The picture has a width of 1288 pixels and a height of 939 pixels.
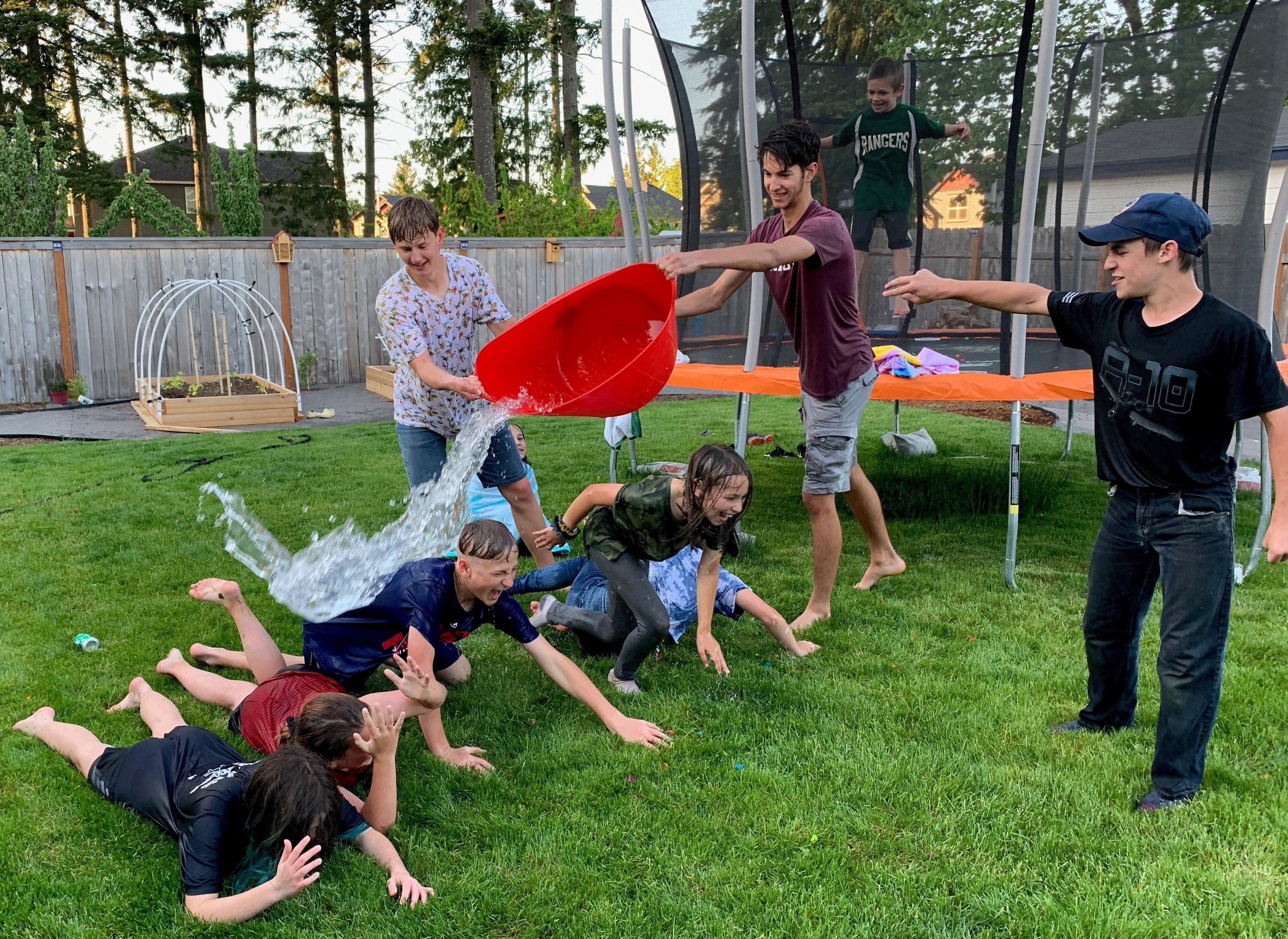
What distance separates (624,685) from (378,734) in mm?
1322

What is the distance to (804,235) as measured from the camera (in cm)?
388

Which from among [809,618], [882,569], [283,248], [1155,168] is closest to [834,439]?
[809,618]

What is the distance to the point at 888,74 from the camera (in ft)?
21.4

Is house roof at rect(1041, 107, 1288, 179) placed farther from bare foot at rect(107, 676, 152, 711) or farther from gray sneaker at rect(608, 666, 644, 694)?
bare foot at rect(107, 676, 152, 711)

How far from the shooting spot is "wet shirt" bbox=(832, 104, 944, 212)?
6598 millimetres

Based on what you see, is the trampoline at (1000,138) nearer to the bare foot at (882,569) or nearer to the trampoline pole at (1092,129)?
the trampoline pole at (1092,129)

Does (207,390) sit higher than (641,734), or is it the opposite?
(207,390)

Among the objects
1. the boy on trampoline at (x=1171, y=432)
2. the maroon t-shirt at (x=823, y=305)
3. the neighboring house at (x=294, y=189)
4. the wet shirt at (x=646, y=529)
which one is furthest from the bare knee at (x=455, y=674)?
the neighboring house at (x=294, y=189)

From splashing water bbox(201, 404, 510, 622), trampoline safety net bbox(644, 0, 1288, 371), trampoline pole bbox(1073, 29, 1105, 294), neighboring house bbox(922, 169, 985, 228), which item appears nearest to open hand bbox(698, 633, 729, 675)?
splashing water bbox(201, 404, 510, 622)

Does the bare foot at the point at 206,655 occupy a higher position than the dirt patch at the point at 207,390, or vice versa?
the dirt patch at the point at 207,390

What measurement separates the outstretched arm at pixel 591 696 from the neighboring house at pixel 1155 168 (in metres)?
5.01

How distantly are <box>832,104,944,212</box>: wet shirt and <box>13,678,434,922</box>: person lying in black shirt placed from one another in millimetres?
5490

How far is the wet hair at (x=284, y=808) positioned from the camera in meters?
2.33

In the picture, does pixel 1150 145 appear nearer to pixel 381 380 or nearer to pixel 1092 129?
pixel 1092 129
